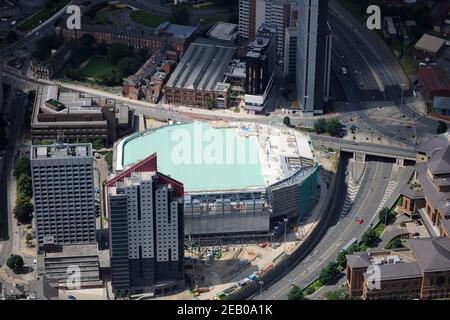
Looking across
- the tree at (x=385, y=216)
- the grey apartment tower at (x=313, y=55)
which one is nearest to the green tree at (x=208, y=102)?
the grey apartment tower at (x=313, y=55)

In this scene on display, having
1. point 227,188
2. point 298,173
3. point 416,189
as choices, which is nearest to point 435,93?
point 416,189

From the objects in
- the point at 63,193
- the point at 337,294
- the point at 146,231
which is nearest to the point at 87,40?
the point at 63,193

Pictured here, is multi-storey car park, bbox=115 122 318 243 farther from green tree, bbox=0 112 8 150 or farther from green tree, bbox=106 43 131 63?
green tree, bbox=106 43 131 63

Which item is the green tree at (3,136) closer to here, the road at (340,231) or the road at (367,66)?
the road at (340,231)

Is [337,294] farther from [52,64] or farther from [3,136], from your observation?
[52,64]

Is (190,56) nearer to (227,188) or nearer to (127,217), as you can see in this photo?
(227,188)

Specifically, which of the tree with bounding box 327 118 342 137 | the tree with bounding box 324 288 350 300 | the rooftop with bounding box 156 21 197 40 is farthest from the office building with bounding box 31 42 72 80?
the tree with bounding box 324 288 350 300
